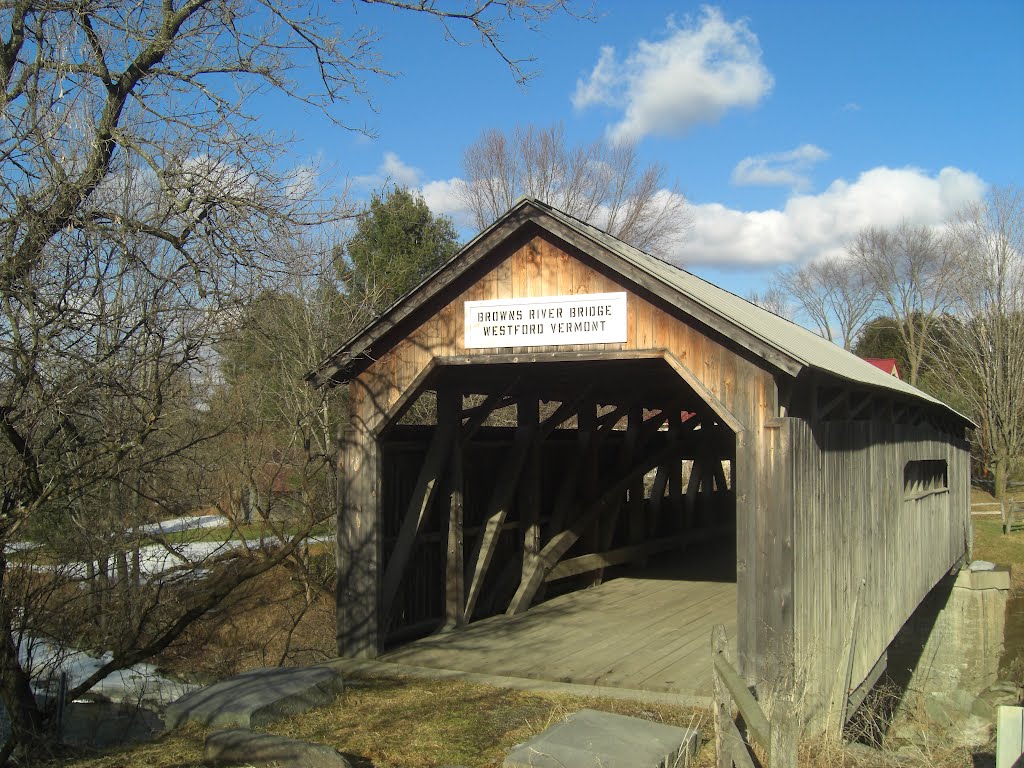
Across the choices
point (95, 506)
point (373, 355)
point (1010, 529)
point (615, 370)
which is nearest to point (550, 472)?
point (615, 370)

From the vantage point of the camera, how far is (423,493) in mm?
8844

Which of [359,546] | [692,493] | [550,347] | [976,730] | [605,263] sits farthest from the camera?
[692,493]

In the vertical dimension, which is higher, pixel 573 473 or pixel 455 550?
pixel 573 473

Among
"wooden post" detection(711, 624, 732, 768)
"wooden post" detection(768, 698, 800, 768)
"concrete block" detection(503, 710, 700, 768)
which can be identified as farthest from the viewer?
"concrete block" detection(503, 710, 700, 768)

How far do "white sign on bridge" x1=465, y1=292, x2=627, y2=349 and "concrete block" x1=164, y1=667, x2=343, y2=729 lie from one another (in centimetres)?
301

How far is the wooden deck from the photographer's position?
7.57 metres

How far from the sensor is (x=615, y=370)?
33.8 ft

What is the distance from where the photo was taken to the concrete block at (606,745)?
197 inches

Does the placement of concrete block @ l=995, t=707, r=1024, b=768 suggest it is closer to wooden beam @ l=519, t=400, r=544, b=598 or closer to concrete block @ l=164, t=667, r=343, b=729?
concrete block @ l=164, t=667, r=343, b=729

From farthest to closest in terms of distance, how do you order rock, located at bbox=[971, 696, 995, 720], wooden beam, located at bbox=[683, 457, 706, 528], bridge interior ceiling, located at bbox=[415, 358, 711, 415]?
rock, located at bbox=[971, 696, 995, 720] < wooden beam, located at bbox=[683, 457, 706, 528] < bridge interior ceiling, located at bbox=[415, 358, 711, 415]

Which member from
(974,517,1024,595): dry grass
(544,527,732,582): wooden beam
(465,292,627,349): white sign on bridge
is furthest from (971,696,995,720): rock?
(465,292,627,349): white sign on bridge

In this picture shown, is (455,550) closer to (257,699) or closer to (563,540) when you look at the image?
(563,540)

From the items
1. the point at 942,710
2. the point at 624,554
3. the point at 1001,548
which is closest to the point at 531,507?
the point at 624,554

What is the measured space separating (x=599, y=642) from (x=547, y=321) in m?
3.18
